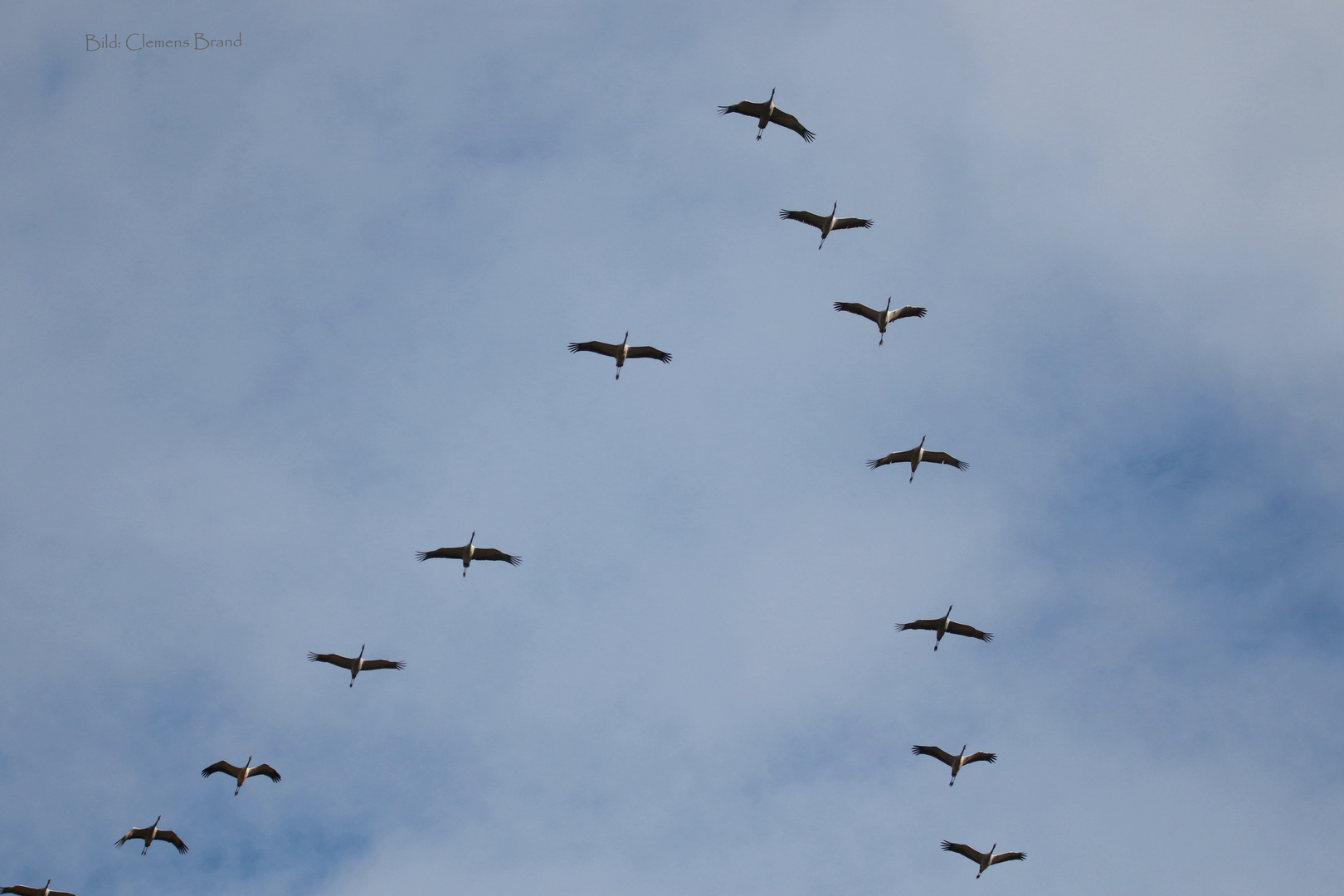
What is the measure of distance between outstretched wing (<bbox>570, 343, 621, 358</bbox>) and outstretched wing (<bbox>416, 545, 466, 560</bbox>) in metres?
15.5

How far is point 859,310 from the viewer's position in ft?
330

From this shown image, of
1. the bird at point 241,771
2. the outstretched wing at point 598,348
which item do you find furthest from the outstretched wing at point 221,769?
the outstretched wing at point 598,348

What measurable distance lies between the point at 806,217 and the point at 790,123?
22.1ft

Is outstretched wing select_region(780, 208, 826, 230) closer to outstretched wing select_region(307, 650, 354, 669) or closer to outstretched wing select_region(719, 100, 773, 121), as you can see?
outstretched wing select_region(719, 100, 773, 121)

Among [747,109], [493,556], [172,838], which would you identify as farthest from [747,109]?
[172,838]

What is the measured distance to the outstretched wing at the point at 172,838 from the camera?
10029 cm

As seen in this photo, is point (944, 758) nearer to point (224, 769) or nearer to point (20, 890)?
point (224, 769)

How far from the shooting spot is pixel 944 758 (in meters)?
101

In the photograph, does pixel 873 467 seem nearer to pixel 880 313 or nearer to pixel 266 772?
pixel 880 313

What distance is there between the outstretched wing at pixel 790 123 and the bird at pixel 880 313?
1139 cm

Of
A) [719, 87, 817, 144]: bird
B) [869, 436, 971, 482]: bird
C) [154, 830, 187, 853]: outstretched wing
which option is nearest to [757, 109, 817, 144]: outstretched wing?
[719, 87, 817, 144]: bird

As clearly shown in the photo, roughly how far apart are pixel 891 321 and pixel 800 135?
47.6ft

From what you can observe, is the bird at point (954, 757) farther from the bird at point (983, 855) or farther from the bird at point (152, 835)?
the bird at point (152, 835)

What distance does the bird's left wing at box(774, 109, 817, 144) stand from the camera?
96.0 metres
